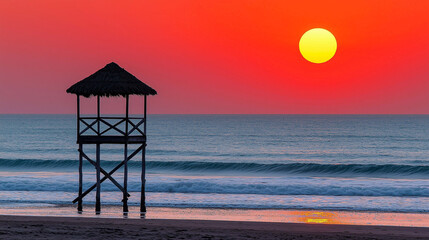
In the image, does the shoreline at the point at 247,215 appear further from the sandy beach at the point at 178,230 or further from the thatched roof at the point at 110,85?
the thatched roof at the point at 110,85

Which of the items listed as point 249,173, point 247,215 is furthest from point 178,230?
point 249,173

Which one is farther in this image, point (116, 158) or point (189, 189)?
point (116, 158)

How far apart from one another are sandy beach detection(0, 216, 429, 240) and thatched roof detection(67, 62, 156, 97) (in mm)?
4340

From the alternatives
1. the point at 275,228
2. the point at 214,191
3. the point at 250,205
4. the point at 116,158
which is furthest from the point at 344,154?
the point at 275,228

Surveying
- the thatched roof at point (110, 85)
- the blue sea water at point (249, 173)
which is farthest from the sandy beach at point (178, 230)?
the blue sea water at point (249, 173)

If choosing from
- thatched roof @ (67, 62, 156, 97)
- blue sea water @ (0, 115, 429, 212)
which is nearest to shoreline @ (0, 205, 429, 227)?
blue sea water @ (0, 115, 429, 212)

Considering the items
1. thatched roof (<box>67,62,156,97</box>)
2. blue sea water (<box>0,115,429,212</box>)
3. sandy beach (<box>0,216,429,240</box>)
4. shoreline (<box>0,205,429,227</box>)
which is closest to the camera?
sandy beach (<box>0,216,429,240</box>)

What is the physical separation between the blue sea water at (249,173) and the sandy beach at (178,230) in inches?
233

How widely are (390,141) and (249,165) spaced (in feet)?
124

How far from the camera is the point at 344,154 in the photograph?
A: 2499 inches

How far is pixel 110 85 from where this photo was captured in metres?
20.9

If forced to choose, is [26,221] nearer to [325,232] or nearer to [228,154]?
[325,232]

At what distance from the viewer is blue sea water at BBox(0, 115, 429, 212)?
26.8m

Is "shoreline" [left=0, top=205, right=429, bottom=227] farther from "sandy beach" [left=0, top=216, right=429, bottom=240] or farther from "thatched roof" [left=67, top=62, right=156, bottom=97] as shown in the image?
"thatched roof" [left=67, top=62, right=156, bottom=97]
